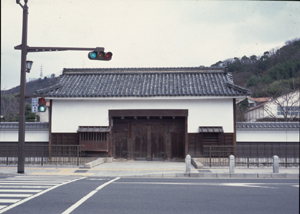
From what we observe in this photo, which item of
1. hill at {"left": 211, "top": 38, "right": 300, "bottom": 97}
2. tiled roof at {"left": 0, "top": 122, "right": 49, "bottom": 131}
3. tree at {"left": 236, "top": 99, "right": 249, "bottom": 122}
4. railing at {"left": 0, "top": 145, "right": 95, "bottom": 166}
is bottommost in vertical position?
railing at {"left": 0, "top": 145, "right": 95, "bottom": 166}

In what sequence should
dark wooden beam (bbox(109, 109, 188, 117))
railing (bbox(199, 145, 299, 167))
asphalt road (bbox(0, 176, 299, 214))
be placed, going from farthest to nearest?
dark wooden beam (bbox(109, 109, 188, 117)) → railing (bbox(199, 145, 299, 167)) → asphalt road (bbox(0, 176, 299, 214))

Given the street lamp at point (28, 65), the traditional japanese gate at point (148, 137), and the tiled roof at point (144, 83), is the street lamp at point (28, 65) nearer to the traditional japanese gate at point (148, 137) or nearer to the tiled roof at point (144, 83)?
the tiled roof at point (144, 83)

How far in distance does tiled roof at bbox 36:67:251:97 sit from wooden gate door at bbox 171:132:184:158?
3117 millimetres

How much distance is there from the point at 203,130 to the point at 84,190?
10.9 metres

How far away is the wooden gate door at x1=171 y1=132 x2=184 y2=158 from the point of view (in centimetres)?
2102

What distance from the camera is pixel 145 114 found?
20.3 meters

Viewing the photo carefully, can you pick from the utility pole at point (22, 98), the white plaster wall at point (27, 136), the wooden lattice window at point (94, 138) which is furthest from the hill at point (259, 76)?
the utility pole at point (22, 98)

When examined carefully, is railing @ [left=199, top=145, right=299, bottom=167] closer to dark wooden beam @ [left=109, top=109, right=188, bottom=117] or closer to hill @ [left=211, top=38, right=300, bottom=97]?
dark wooden beam @ [left=109, top=109, right=188, bottom=117]

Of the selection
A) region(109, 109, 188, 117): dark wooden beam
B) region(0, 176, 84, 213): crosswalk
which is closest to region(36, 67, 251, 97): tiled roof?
region(109, 109, 188, 117): dark wooden beam

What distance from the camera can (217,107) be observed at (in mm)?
20141

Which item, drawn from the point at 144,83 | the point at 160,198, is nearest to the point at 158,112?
the point at 144,83

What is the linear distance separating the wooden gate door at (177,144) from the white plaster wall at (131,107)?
43.0 inches

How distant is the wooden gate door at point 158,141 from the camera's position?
837 inches

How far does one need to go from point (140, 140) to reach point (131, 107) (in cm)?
255
